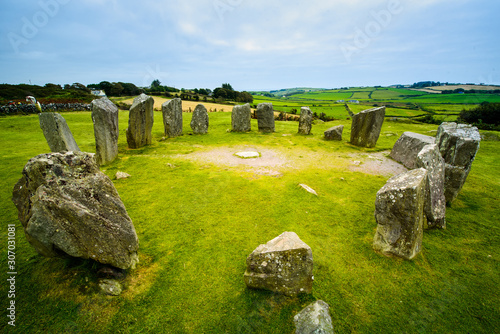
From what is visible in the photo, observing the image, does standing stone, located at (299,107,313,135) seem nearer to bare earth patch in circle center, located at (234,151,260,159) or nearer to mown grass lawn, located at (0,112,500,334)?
bare earth patch in circle center, located at (234,151,260,159)

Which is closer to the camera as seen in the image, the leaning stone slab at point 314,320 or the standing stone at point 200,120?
the leaning stone slab at point 314,320

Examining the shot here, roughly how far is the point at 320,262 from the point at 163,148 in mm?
10460

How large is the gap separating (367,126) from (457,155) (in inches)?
261

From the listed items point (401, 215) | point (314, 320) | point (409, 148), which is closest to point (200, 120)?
point (409, 148)

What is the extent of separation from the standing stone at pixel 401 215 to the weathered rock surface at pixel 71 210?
199 inches

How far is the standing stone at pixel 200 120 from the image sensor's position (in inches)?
605

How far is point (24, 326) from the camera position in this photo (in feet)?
10.1

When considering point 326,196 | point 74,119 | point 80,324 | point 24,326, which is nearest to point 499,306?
point 326,196

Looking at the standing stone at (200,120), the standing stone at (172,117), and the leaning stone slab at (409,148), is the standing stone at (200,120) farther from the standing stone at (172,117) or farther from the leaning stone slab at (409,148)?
the leaning stone slab at (409,148)

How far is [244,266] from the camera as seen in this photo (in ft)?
14.2

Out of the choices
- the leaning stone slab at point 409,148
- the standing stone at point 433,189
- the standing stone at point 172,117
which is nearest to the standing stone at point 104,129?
the standing stone at point 172,117

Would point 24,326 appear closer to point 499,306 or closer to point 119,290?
point 119,290

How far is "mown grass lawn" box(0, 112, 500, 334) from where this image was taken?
130 inches

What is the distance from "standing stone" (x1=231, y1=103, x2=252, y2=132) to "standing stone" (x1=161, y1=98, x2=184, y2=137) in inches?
163
